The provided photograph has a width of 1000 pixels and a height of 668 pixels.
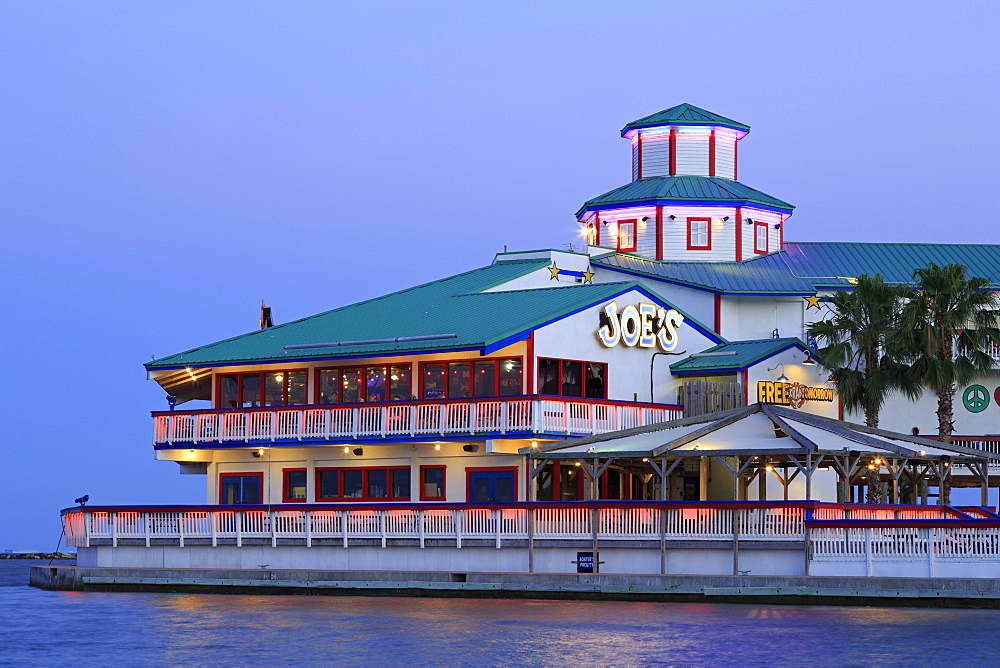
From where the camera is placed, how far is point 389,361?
189 feet

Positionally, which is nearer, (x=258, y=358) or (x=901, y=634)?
(x=901, y=634)

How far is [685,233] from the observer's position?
243 ft

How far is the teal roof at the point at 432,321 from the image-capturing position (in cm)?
5519

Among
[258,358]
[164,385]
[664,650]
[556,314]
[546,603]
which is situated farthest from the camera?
[164,385]

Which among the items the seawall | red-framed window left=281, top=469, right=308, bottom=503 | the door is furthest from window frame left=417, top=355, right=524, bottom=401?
the seawall

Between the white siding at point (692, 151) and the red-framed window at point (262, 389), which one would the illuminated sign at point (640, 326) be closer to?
the red-framed window at point (262, 389)

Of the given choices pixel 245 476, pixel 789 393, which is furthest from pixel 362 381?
pixel 789 393

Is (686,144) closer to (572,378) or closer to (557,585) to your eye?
(572,378)

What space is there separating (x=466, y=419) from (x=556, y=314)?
422cm

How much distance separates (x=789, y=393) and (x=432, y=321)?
11288 millimetres

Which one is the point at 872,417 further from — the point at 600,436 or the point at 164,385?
the point at 164,385

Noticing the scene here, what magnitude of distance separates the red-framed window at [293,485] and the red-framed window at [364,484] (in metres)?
0.59

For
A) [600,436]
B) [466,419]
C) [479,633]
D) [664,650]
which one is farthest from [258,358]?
[664,650]

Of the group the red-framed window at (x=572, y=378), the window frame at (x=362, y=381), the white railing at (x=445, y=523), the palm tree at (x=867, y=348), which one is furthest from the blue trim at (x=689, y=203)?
the white railing at (x=445, y=523)
